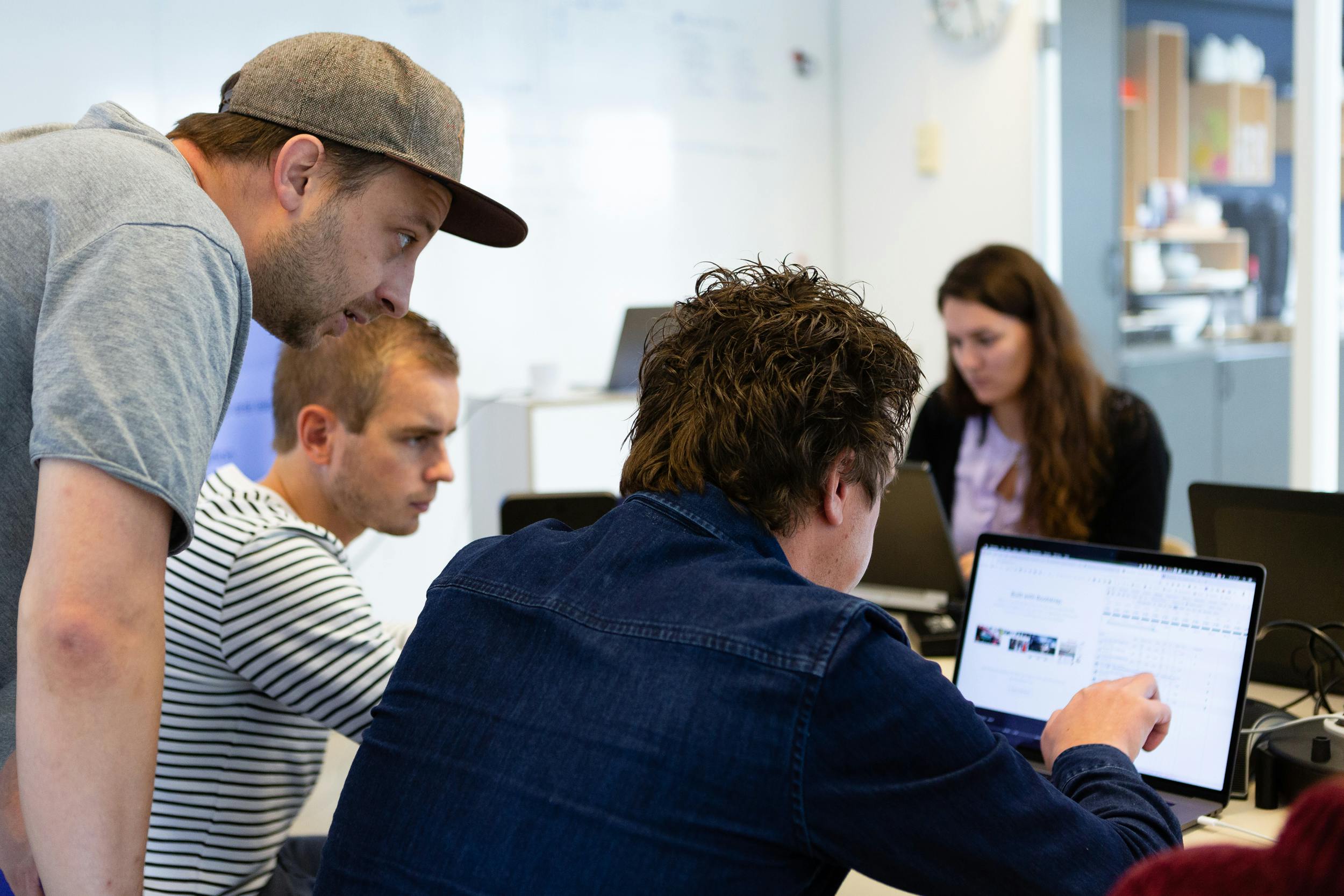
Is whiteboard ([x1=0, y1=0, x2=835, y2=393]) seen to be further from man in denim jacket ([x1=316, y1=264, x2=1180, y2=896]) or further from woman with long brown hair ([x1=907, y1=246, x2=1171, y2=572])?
man in denim jacket ([x1=316, y1=264, x2=1180, y2=896])

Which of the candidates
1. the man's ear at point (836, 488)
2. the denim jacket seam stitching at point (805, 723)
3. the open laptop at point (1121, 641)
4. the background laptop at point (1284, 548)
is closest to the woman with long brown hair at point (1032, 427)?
the background laptop at point (1284, 548)

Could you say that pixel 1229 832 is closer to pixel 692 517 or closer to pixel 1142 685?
pixel 1142 685

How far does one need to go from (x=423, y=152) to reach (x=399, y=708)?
2.01ft

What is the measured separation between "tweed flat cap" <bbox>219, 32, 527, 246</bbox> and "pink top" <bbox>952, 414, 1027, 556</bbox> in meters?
1.55

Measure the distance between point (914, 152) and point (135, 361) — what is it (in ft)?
14.4

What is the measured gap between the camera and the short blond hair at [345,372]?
1.64 metres

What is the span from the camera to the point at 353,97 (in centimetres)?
123

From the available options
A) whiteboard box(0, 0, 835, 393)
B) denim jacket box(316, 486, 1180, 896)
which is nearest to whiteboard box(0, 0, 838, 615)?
whiteboard box(0, 0, 835, 393)

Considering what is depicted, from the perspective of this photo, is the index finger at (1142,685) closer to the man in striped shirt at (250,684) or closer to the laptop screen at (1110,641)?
the laptop screen at (1110,641)

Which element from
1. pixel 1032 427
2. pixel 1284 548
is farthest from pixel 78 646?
pixel 1032 427

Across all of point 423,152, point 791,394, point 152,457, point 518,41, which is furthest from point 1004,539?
point 518,41

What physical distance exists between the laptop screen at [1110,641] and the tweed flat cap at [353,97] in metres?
0.85

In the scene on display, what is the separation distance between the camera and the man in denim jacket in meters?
0.81

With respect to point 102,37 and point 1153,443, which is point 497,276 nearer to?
point 102,37
